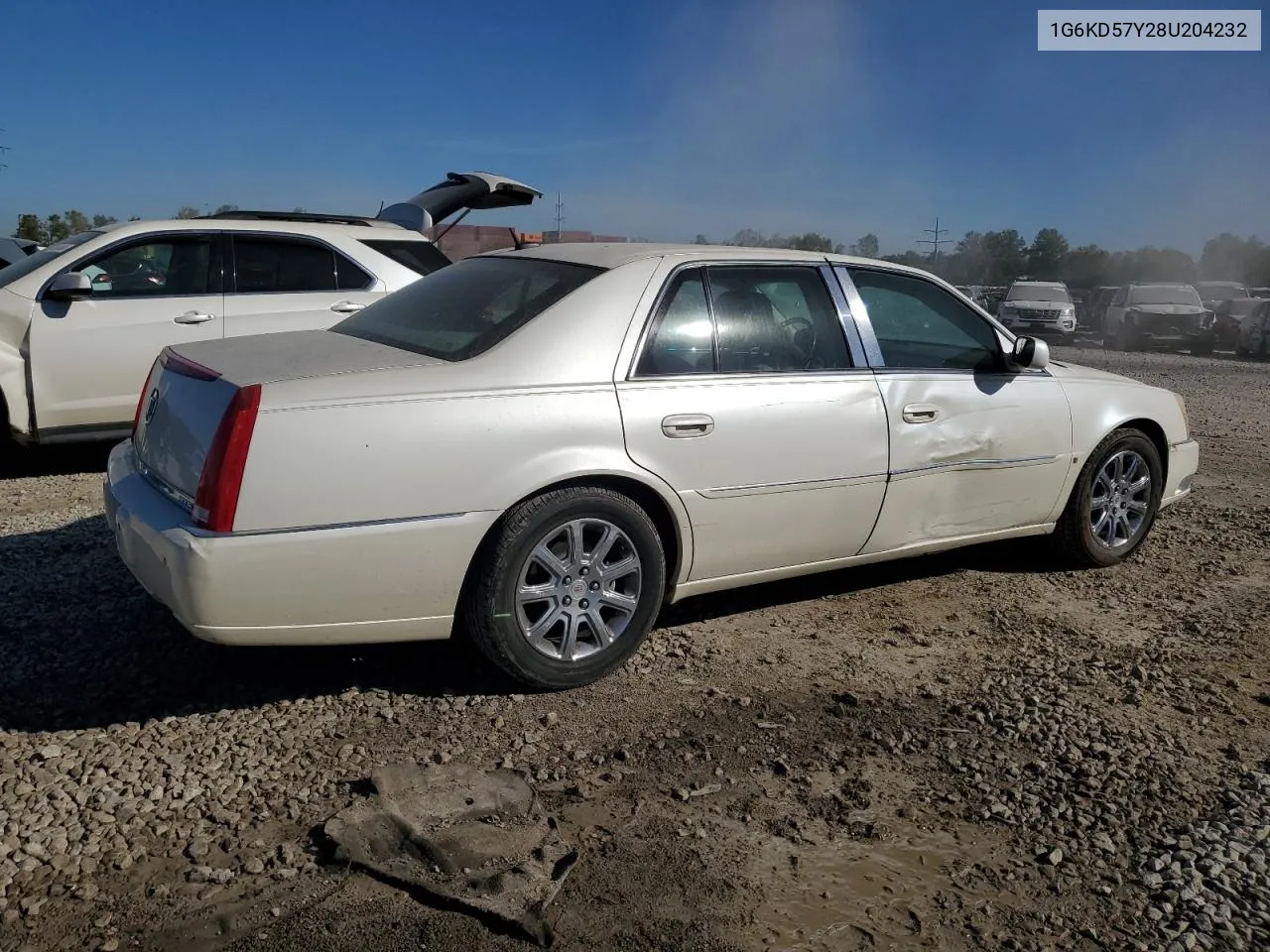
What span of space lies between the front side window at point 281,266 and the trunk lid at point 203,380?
350 centimetres

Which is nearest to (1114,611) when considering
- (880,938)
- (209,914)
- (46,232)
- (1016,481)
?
(1016,481)

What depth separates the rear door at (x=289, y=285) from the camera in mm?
7312

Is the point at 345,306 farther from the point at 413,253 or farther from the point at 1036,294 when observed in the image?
the point at 1036,294

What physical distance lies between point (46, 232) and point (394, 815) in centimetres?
4315

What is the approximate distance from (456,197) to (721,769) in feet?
24.2

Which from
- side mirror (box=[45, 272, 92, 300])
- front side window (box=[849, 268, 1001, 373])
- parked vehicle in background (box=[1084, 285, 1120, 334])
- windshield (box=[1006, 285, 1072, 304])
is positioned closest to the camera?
front side window (box=[849, 268, 1001, 373])

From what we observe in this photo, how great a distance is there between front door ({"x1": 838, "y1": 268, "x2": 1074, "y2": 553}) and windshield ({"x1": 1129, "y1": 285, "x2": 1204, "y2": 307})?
74.0ft

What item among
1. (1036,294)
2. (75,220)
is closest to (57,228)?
(75,220)

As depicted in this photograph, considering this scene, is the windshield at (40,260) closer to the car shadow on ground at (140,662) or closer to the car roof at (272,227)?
the car roof at (272,227)

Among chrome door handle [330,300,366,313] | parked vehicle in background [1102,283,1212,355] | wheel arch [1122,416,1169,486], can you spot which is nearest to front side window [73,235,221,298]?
chrome door handle [330,300,366,313]

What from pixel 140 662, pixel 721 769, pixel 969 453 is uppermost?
pixel 969 453

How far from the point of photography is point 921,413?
4645 mm

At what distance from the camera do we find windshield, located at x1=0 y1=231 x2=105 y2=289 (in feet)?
23.1

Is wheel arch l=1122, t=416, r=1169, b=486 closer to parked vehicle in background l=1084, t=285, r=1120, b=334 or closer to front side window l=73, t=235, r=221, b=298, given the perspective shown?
front side window l=73, t=235, r=221, b=298
